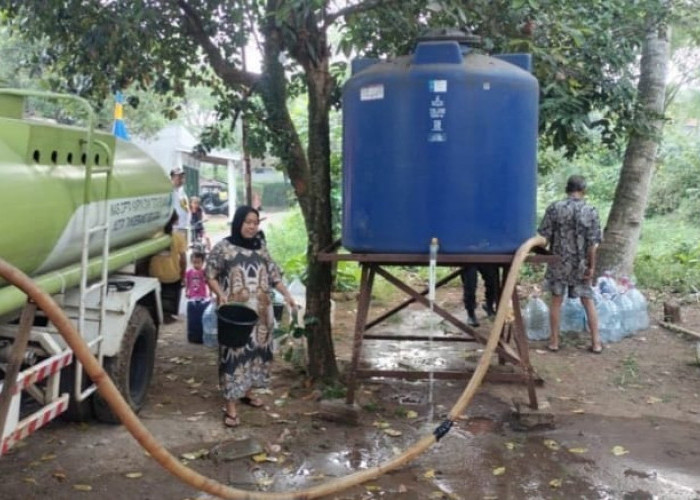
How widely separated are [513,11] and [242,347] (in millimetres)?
2943

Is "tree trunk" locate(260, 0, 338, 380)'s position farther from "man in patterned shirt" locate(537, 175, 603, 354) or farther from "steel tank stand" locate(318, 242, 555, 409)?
"man in patterned shirt" locate(537, 175, 603, 354)

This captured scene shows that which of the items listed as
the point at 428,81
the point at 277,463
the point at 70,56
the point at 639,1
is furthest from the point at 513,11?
the point at 70,56

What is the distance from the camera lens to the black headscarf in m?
5.17

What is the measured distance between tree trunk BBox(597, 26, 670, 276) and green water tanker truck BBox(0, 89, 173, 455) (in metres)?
5.80

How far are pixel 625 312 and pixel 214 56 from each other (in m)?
4.93

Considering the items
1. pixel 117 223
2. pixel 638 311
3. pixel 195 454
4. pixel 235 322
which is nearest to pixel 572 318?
pixel 638 311

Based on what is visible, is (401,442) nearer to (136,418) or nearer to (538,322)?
(136,418)

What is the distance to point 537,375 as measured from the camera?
20.4 ft

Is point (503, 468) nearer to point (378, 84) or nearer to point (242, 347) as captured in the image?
point (242, 347)

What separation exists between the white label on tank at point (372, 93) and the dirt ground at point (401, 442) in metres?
2.19

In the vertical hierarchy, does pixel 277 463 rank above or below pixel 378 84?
below

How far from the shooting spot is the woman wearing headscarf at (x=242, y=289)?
5.13 metres

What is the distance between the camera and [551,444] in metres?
4.80

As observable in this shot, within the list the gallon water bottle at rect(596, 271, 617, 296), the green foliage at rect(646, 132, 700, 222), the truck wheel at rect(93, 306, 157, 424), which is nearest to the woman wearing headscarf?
the truck wheel at rect(93, 306, 157, 424)
